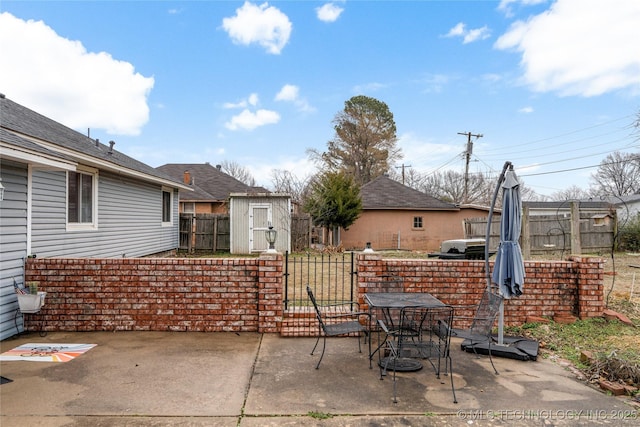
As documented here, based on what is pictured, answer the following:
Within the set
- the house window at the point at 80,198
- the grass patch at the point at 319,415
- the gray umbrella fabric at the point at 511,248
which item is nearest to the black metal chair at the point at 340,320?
the grass patch at the point at 319,415

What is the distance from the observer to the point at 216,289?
540 cm

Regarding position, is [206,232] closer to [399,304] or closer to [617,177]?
[399,304]

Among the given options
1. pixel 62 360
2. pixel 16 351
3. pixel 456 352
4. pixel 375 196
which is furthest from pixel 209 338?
pixel 375 196

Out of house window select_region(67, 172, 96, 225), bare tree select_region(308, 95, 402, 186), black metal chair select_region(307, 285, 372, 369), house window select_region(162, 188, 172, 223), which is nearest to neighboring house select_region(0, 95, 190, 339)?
house window select_region(67, 172, 96, 225)

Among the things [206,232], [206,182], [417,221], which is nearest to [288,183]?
[206,182]

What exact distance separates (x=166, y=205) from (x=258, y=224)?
3598 mm

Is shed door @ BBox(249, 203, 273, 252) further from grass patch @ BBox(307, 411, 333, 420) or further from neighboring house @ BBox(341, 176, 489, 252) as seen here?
grass patch @ BBox(307, 411, 333, 420)

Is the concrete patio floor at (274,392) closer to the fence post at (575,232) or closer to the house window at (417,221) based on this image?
the fence post at (575,232)

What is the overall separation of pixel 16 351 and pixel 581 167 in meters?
27.9

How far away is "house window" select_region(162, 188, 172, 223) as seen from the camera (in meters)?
13.4

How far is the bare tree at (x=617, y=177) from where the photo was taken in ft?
113

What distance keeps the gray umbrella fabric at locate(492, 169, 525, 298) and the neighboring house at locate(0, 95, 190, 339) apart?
6247 millimetres

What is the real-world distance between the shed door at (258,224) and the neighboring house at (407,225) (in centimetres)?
524

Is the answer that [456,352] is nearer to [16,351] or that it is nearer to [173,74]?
[16,351]
